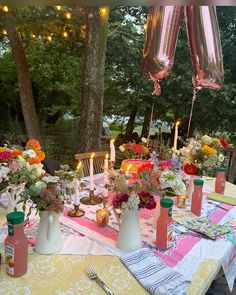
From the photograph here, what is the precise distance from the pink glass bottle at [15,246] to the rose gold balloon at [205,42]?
6.27ft

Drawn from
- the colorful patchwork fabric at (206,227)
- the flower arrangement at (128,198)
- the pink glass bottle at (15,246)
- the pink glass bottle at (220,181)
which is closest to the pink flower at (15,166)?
the pink glass bottle at (15,246)

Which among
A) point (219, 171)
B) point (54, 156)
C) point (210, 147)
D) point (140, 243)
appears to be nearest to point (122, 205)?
point (140, 243)

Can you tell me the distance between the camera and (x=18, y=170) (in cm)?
120

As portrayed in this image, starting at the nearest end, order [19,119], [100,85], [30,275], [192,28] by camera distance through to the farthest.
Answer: [30,275]
[192,28]
[100,85]
[19,119]

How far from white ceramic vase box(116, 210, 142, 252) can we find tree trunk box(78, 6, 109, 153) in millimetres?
2441

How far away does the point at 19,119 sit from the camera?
5.73 m

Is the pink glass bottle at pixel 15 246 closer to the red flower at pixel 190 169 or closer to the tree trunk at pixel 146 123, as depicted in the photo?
the red flower at pixel 190 169

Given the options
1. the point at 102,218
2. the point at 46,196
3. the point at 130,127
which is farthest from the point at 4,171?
the point at 130,127

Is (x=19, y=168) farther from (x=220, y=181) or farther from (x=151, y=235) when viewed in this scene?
(x=220, y=181)

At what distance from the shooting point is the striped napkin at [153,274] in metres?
0.89

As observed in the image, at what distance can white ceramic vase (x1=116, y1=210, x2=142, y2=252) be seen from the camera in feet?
3.63

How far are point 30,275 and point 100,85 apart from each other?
109 inches

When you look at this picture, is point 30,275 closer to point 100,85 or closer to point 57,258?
point 57,258

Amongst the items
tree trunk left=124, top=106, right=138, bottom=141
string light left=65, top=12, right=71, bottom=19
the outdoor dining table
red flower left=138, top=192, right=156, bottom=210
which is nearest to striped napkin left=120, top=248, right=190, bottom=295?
the outdoor dining table
